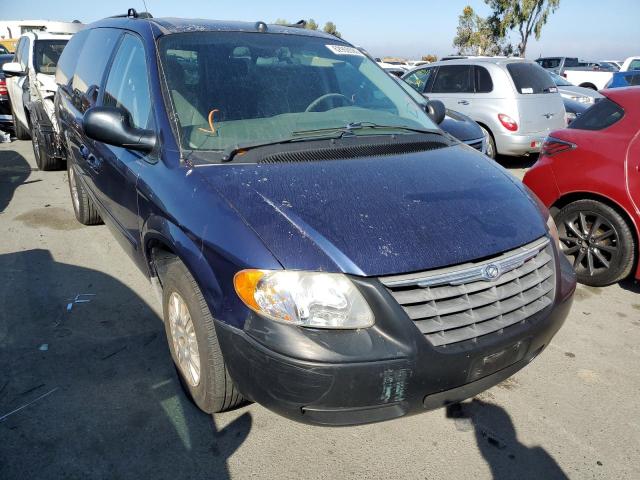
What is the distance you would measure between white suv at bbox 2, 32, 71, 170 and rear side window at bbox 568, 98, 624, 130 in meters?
5.52

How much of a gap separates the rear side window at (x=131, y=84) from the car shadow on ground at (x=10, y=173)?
3.28 m

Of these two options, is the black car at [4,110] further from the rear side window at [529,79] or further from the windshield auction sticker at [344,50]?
the rear side window at [529,79]

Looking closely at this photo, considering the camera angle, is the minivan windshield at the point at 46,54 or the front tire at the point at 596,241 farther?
the minivan windshield at the point at 46,54

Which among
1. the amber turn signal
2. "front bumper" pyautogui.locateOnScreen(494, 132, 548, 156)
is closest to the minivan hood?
the amber turn signal

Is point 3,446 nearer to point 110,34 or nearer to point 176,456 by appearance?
point 176,456

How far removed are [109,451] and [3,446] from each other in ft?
1.60

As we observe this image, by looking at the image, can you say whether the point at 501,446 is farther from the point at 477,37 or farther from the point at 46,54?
the point at 477,37

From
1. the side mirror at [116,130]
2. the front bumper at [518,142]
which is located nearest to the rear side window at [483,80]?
the front bumper at [518,142]

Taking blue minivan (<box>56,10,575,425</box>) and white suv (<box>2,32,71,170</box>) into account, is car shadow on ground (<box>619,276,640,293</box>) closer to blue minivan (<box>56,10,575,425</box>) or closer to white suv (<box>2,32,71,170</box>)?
blue minivan (<box>56,10,575,425</box>)

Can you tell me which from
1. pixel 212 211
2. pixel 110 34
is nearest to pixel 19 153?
pixel 110 34

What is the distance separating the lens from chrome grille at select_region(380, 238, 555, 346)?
1.94 metres

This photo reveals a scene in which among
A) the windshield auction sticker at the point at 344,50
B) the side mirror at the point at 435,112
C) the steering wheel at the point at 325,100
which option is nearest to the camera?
the steering wheel at the point at 325,100

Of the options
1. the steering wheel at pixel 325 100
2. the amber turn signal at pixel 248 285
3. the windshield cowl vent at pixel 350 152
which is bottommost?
the amber turn signal at pixel 248 285

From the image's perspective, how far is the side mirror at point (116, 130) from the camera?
2.62 metres
